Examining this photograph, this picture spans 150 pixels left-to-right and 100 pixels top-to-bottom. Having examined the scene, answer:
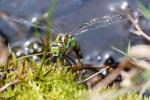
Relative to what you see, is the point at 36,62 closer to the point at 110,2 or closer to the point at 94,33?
the point at 94,33

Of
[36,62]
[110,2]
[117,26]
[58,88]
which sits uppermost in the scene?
[110,2]

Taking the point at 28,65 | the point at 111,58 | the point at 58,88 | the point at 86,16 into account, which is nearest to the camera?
the point at 58,88

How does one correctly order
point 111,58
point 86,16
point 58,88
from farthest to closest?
point 86,16 < point 111,58 < point 58,88

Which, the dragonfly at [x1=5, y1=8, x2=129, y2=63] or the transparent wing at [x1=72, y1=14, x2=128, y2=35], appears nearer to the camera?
the dragonfly at [x1=5, y1=8, x2=129, y2=63]

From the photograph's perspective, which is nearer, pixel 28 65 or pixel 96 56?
pixel 28 65

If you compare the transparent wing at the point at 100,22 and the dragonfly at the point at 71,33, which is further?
the transparent wing at the point at 100,22

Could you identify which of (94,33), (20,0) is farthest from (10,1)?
(94,33)
